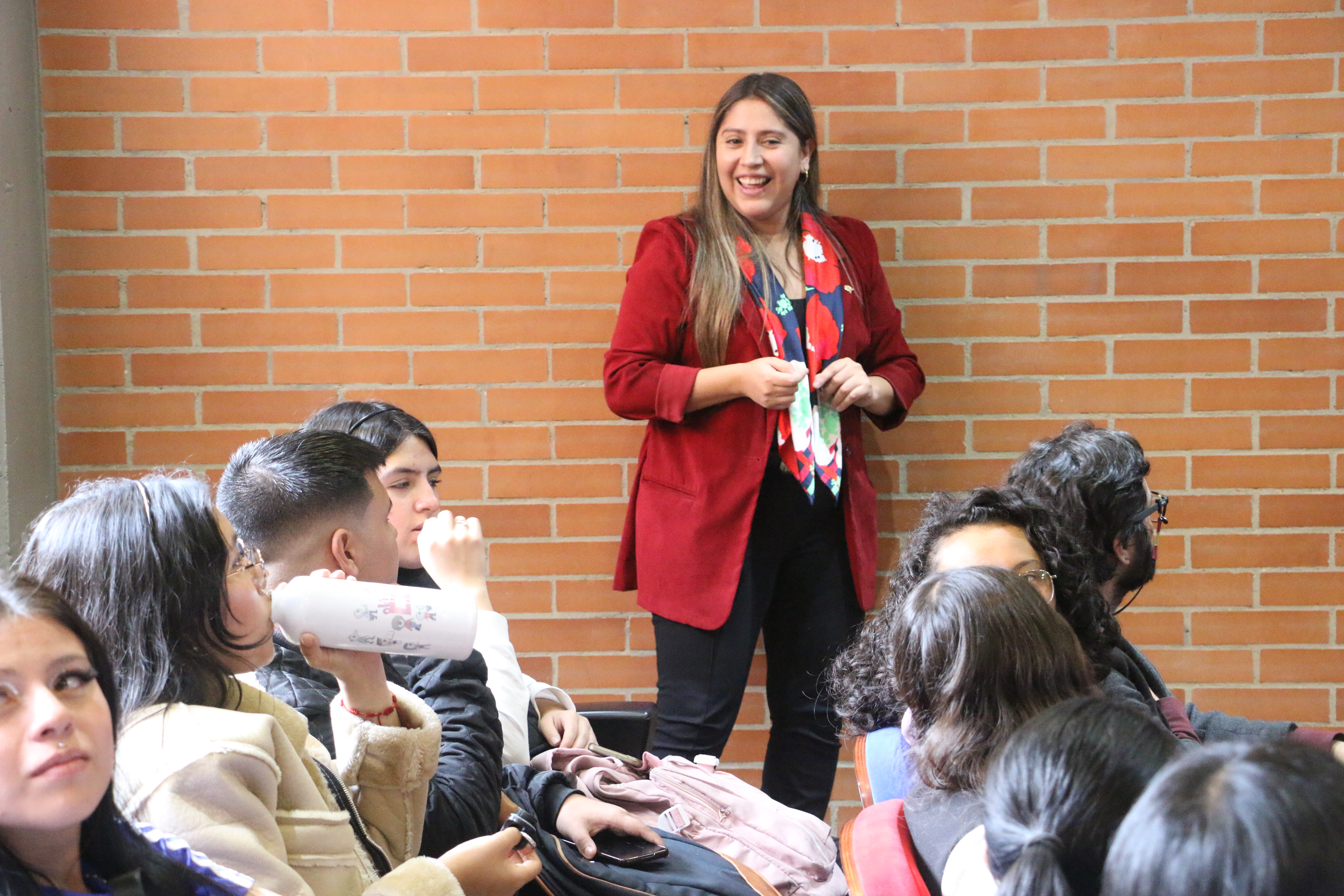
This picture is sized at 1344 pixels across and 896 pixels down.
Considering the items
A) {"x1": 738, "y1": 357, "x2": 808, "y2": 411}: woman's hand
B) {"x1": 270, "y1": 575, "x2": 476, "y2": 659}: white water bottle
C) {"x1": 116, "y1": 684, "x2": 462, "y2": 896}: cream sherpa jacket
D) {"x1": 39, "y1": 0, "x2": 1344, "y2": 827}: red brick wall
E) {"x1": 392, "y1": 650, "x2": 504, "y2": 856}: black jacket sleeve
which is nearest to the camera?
{"x1": 116, "y1": 684, "x2": 462, "y2": 896}: cream sherpa jacket

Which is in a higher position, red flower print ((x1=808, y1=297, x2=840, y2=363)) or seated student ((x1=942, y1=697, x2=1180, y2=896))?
red flower print ((x1=808, y1=297, x2=840, y2=363))

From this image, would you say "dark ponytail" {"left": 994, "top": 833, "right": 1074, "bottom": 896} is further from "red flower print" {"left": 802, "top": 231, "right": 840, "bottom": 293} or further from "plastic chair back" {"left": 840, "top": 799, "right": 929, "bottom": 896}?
"red flower print" {"left": 802, "top": 231, "right": 840, "bottom": 293}

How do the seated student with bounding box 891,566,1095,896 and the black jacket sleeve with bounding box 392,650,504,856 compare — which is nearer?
the seated student with bounding box 891,566,1095,896

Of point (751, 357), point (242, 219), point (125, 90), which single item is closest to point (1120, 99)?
point (751, 357)

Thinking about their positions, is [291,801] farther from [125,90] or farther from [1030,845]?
[125,90]

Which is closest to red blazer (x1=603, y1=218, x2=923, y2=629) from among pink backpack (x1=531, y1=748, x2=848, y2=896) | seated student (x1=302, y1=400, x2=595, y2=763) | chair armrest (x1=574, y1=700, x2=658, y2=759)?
chair armrest (x1=574, y1=700, x2=658, y2=759)

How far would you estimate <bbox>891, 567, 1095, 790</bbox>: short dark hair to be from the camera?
3.77ft

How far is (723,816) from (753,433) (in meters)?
0.94

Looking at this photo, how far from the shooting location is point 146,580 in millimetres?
1089

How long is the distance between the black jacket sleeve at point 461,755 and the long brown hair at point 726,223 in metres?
1.07

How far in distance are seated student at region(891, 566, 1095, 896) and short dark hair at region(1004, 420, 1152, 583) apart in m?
0.60

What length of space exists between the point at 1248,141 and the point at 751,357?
4.17 feet

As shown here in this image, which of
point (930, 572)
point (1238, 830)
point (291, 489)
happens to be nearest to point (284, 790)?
point (291, 489)

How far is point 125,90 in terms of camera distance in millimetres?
2568
